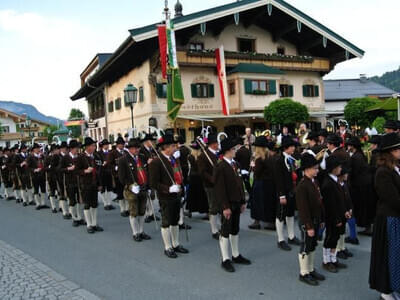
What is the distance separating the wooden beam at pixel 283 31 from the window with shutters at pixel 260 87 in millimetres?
4075

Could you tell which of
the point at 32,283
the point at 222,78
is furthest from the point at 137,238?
the point at 222,78

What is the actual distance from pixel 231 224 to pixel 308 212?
132 cm

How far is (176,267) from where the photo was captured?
5.71 meters

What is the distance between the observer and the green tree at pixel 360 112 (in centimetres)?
2135

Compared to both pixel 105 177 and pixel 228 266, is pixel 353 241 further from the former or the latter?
pixel 105 177

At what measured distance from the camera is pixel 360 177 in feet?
21.9

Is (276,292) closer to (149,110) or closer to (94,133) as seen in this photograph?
(149,110)

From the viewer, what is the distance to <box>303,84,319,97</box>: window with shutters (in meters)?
29.2

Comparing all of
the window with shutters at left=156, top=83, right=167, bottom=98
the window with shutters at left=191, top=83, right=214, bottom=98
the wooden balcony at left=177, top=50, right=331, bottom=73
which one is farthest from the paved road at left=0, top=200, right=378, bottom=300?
the window with shutters at left=191, top=83, right=214, bottom=98

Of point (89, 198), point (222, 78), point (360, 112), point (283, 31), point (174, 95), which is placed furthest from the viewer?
point (283, 31)

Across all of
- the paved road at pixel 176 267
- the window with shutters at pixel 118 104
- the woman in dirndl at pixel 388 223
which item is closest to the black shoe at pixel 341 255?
the paved road at pixel 176 267

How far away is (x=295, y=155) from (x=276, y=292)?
2933 mm

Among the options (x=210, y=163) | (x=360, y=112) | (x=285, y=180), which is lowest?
(x=285, y=180)

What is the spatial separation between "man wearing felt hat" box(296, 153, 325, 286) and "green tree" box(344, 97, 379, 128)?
59.8 feet
